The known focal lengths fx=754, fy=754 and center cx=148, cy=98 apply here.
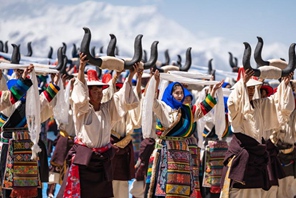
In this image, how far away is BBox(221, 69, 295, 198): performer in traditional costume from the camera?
28.2 ft

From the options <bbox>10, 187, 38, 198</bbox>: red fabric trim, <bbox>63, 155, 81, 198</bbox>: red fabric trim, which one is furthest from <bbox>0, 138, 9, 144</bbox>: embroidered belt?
<bbox>63, 155, 81, 198</bbox>: red fabric trim

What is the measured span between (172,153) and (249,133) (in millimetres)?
926

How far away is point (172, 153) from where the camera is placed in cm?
884

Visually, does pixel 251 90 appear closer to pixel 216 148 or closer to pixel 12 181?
pixel 216 148

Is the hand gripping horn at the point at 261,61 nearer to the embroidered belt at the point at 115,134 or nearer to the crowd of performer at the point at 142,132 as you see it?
the crowd of performer at the point at 142,132

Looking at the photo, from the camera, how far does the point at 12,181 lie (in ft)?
29.6

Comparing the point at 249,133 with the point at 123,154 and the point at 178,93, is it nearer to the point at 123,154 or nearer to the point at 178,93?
the point at 178,93

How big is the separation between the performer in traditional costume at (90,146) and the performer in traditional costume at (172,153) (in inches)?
42.1

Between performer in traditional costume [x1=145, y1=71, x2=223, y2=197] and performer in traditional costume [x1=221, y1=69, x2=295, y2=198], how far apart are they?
0.50 metres

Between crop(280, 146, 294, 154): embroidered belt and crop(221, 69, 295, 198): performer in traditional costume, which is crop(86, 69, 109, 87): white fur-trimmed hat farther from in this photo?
crop(280, 146, 294, 154): embroidered belt

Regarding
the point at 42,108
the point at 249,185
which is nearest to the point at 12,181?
the point at 42,108

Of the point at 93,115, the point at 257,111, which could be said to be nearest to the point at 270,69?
the point at 257,111

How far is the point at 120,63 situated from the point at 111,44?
505 millimetres

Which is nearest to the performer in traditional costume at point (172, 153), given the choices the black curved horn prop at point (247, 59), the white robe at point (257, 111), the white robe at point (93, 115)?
the white robe at point (257, 111)
